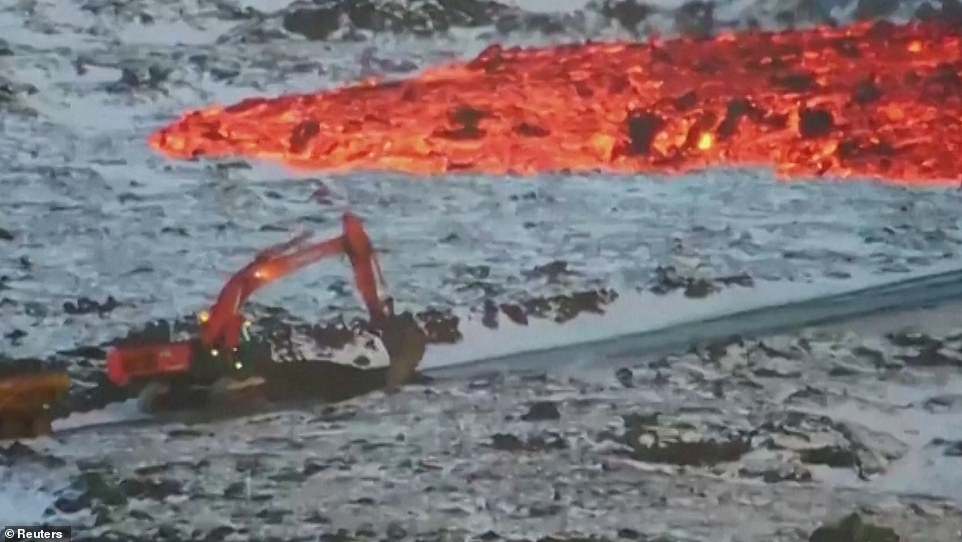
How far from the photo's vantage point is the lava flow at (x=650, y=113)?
1.52 metres

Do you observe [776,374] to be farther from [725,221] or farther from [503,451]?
[503,451]

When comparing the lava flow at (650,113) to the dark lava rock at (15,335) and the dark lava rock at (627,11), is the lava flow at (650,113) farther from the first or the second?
the dark lava rock at (15,335)

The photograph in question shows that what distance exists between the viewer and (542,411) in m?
1.50

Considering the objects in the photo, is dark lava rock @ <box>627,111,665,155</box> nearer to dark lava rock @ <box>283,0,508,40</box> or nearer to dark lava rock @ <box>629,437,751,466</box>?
dark lava rock @ <box>283,0,508,40</box>

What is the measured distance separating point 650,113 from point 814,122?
176 millimetres

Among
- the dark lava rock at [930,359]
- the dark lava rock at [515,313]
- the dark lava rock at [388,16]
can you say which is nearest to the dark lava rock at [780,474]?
the dark lava rock at [930,359]

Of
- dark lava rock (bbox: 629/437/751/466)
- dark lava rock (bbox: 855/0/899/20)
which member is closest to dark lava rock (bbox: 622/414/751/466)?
dark lava rock (bbox: 629/437/751/466)

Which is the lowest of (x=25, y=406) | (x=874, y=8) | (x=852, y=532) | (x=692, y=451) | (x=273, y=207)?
(x=852, y=532)

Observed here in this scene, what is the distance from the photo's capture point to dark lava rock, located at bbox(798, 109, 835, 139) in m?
1.54

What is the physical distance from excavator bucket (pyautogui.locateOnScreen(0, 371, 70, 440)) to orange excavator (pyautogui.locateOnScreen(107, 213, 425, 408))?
0.07 meters

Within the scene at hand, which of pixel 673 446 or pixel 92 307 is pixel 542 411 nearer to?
pixel 673 446

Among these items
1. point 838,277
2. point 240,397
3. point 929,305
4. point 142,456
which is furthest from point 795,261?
point 142,456

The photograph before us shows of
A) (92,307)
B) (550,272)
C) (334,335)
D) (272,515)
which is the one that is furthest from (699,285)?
(92,307)

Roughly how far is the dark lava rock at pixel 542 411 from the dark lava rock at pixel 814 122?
396mm
